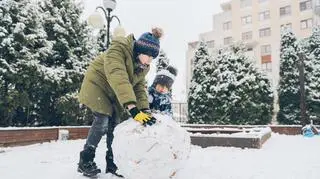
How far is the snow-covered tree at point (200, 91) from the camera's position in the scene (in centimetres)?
2225

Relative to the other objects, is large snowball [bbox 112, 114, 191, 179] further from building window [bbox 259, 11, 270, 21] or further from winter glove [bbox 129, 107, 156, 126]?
building window [bbox 259, 11, 270, 21]

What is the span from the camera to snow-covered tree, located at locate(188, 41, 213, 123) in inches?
876

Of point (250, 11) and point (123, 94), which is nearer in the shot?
point (123, 94)

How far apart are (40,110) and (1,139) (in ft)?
20.9

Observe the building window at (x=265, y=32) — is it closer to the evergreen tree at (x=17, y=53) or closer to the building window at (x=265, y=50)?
the building window at (x=265, y=50)

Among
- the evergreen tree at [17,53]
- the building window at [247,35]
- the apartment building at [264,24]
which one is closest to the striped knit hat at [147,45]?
the evergreen tree at [17,53]

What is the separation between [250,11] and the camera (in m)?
47.2

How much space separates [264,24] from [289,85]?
77.0ft

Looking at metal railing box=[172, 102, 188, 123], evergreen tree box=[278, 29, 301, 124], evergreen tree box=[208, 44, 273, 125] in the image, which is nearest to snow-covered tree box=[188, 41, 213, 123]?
evergreen tree box=[208, 44, 273, 125]

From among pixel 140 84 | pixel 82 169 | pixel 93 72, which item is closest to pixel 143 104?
pixel 140 84

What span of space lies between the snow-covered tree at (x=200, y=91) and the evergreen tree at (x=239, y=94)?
405 millimetres

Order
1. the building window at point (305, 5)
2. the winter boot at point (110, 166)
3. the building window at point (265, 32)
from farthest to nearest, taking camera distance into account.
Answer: the building window at point (265, 32) → the building window at point (305, 5) → the winter boot at point (110, 166)

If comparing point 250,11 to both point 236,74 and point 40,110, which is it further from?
point 40,110

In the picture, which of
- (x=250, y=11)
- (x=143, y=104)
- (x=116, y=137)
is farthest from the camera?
(x=250, y=11)
